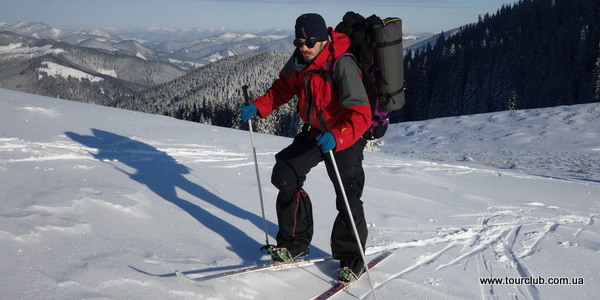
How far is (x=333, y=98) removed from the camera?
3.64 m

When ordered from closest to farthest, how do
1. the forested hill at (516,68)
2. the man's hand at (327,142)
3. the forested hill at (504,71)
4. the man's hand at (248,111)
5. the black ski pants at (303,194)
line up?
the man's hand at (327,142), the black ski pants at (303,194), the man's hand at (248,111), the forested hill at (504,71), the forested hill at (516,68)

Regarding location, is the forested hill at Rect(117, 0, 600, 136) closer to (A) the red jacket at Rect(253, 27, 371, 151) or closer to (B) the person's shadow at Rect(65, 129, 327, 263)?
(B) the person's shadow at Rect(65, 129, 327, 263)

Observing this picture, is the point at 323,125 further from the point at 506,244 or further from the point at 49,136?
the point at 49,136

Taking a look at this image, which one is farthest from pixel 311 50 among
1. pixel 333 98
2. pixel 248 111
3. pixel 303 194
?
pixel 303 194

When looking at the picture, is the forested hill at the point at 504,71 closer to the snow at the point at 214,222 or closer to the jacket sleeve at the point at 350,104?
the snow at the point at 214,222

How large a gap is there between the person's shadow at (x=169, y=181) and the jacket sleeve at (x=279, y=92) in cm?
138

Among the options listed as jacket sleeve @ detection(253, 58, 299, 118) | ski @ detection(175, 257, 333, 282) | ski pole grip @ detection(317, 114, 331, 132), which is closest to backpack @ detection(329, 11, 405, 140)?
ski pole grip @ detection(317, 114, 331, 132)

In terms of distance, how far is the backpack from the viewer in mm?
3568

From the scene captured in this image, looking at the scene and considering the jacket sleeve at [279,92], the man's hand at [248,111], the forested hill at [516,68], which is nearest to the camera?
the jacket sleeve at [279,92]

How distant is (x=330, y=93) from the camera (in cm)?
360

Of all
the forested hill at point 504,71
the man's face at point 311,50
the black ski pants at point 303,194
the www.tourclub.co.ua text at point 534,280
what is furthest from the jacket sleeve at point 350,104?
the forested hill at point 504,71

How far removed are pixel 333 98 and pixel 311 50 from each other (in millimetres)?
445

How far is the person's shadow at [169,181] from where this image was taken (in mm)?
4578

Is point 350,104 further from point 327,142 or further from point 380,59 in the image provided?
point 380,59
